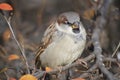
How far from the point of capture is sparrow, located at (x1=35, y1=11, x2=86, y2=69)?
449 cm

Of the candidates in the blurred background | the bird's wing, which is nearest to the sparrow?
the bird's wing

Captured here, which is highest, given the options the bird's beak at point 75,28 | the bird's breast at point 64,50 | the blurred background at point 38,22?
the bird's beak at point 75,28

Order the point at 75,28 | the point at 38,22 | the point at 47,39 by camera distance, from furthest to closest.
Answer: the point at 38,22 < the point at 47,39 < the point at 75,28

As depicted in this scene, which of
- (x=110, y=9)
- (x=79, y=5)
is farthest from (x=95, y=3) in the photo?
(x=79, y=5)

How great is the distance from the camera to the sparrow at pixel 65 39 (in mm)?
4492

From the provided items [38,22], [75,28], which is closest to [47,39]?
[75,28]

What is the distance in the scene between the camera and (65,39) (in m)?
4.55

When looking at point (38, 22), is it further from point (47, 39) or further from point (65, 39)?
point (65, 39)

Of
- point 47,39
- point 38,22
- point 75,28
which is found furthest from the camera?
point 38,22

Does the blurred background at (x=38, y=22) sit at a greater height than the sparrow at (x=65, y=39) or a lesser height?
lesser

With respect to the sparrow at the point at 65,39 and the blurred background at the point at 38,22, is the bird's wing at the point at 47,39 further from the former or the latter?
the blurred background at the point at 38,22

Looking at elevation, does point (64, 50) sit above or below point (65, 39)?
below

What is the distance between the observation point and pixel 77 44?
4.55 m


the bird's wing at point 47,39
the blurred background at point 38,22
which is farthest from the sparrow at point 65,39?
the blurred background at point 38,22
